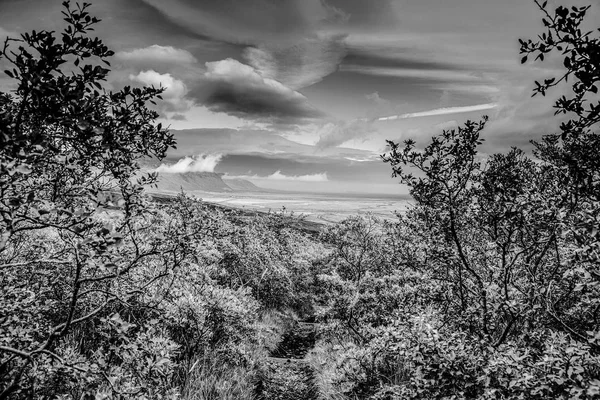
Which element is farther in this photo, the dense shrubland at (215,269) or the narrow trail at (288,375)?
the narrow trail at (288,375)

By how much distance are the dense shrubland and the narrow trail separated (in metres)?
0.42

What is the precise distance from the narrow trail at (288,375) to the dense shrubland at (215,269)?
0.42 meters

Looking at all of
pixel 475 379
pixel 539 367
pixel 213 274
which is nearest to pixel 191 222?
pixel 475 379

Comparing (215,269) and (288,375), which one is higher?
(215,269)

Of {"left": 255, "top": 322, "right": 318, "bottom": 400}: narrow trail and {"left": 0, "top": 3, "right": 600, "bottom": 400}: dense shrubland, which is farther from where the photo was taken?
{"left": 255, "top": 322, "right": 318, "bottom": 400}: narrow trail

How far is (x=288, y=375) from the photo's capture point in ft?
36.4

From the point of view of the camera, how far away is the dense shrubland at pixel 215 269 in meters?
2.73

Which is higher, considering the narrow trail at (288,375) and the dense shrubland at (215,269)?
the dense shrubland at (215,269)

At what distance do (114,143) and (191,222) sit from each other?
3.54 m

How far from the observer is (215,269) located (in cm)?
1337

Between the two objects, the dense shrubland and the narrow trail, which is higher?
the dense shrubland

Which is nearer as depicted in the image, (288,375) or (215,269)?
(288,375)

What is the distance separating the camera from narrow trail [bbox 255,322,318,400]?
31.9 ft

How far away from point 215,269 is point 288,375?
5.11 metres
